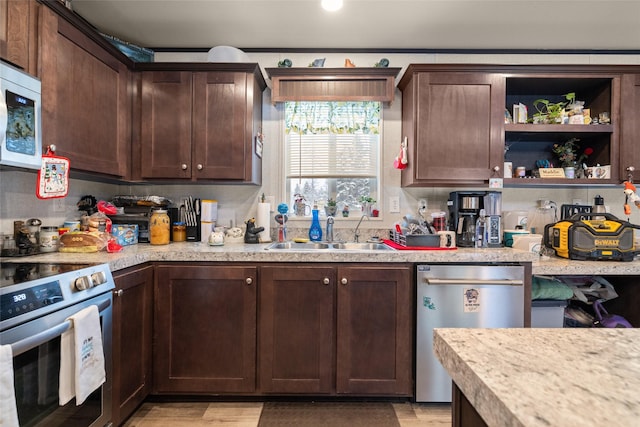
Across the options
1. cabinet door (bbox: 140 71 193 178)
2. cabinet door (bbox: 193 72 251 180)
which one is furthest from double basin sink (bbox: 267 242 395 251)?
cabinet door (bbox: 140 71 193 178)

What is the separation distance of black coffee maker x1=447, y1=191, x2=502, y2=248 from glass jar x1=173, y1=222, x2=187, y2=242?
204 cm

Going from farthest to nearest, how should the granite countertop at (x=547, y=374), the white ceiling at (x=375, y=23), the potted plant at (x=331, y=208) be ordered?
the potted plant at (x=331, y=208) < the white ceiling at (x=375, y=23) < the granite countertop at (x=547, y=374)

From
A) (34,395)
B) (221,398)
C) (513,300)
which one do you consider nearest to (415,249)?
(513,300)

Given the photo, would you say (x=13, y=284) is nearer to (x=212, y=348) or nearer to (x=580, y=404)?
(x=212, y=348)

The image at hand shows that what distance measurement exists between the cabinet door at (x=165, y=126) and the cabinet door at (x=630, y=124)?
309cm

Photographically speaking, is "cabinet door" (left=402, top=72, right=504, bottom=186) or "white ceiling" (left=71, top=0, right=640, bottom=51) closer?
"white ceiling" (left=71, top=0, right=640, bottom=51)

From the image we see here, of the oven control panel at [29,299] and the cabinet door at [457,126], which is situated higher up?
the cabinet door at [457,126]

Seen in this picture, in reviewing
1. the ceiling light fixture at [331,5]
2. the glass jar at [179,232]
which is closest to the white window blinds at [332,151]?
the ceiling light fixture at [331,5]

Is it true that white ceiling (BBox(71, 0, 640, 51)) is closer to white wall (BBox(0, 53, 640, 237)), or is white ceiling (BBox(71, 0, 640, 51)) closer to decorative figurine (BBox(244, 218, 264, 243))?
white wall (BBox(0, 53, 640, 237))

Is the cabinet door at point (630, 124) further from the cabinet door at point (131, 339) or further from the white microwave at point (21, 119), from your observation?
the white microwave at point (21, 119)

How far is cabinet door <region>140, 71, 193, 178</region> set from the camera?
7.15ft

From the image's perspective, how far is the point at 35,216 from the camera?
1806mm

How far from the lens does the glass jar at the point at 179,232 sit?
7.55 feet

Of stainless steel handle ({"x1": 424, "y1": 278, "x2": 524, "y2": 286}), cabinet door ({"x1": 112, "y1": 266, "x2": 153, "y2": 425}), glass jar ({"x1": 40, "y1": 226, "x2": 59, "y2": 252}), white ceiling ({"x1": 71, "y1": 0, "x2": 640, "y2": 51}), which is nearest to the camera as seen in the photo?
cabinet door ({"x1": 112, "y1": 266, "x2": 153, "y2": 425})
